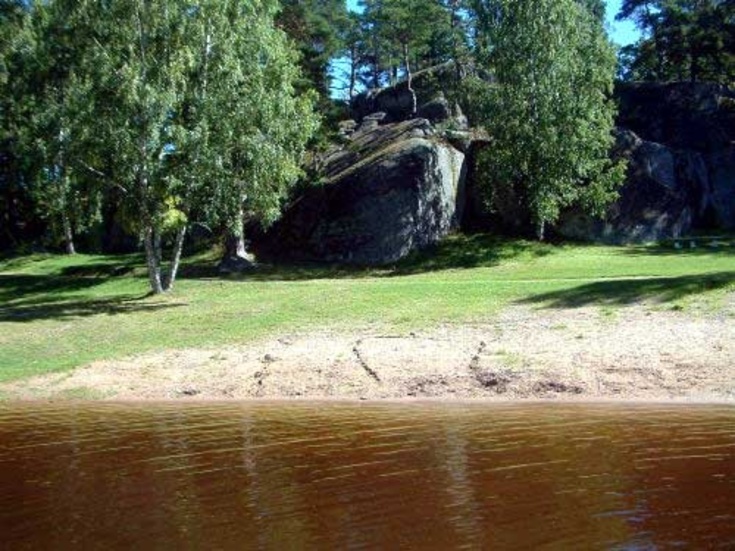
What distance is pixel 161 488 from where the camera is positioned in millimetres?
9531

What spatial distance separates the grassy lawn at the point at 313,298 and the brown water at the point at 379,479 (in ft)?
23.7

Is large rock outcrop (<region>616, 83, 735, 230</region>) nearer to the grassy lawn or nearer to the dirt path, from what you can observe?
the grassy lawn

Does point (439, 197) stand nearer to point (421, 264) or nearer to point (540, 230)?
point (421, 264)

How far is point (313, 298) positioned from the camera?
1041 inches

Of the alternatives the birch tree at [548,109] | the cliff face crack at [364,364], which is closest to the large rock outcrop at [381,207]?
the birch tree at [548,109]

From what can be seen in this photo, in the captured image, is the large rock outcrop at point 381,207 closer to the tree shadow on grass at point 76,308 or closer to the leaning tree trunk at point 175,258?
the leaning tree trunk at point 175,258

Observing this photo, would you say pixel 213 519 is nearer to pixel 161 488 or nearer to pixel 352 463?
pixel 161 488

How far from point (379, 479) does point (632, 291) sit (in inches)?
608

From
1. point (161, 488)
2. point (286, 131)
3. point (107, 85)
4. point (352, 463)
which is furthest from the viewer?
point (286, 131)

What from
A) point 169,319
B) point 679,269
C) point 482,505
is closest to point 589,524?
point 482,505

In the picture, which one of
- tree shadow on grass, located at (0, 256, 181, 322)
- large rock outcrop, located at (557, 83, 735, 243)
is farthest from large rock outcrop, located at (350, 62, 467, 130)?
tree shadow on grass, located at (0, 256, 181, 322)

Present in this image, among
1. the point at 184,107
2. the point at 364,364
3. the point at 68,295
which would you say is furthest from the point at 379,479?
the point at 68,295

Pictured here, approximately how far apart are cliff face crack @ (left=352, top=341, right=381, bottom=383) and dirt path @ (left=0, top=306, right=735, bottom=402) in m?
0.03

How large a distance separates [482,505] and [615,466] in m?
2.48
